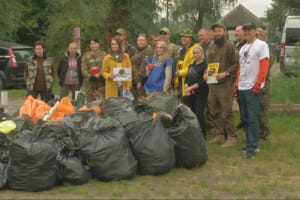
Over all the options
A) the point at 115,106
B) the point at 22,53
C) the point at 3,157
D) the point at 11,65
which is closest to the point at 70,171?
the point at 3,157

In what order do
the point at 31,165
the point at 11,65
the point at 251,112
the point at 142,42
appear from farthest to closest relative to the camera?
the point at 11,65 < the point at 142,42 < the point at 251,112 < the point at 31,165

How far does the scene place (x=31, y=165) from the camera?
5941 mm

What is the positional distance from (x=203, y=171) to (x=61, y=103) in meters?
2.11

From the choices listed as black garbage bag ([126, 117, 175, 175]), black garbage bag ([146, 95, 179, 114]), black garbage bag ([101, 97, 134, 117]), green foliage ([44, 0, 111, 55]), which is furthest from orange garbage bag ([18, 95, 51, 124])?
green foliage ([44, 0, 111, 55])

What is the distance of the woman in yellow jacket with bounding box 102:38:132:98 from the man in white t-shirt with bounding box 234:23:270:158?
2.03 meters

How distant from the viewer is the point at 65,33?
80.8ft

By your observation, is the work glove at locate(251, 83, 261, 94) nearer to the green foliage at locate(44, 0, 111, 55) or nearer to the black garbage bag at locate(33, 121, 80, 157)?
the black garbage bag at locate(33, 121, 80, 157)

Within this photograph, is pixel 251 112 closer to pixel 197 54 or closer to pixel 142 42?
pixel 197 54

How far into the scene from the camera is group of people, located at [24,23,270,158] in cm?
765

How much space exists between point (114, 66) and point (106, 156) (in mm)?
2829

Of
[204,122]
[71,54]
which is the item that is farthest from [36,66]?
[204,122]

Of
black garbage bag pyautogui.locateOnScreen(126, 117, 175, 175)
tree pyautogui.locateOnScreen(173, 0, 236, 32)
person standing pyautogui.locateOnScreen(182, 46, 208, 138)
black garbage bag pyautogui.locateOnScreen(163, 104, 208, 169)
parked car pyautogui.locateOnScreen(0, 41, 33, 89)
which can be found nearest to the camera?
black garbage bag pyautogui.locateOnScreen(126, 117, 175, 175)

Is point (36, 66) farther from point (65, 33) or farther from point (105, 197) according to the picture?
point (65, 33)

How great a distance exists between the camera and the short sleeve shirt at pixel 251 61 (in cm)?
751
